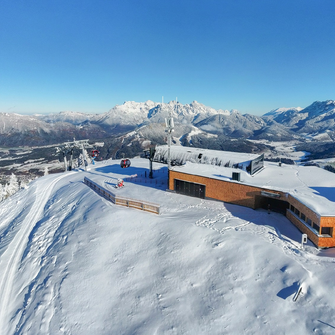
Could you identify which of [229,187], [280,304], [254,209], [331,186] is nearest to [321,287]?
[280,304]

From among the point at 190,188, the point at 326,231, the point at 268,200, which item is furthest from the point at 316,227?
the point at 190,188

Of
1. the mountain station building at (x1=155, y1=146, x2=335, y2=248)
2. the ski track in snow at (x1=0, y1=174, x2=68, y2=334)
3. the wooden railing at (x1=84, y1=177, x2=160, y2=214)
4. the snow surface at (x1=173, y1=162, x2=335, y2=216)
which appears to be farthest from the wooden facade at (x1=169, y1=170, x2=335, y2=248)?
the ski track in snow at (x1=0, y1=174, x2=68, y2=334)

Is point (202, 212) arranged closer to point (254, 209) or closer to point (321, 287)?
point (254, 209)

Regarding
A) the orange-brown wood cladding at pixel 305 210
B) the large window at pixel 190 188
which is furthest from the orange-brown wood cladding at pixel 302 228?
the large window at pixel 190 188

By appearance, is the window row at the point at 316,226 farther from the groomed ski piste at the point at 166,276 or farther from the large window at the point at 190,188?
the large window at the point at 190,188

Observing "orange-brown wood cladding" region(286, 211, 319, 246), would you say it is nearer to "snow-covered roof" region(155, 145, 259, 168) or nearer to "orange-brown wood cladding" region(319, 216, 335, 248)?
"orange-brown wood cladding" region(319, 216, 335, 248)

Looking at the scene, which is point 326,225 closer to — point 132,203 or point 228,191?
point 228,191
